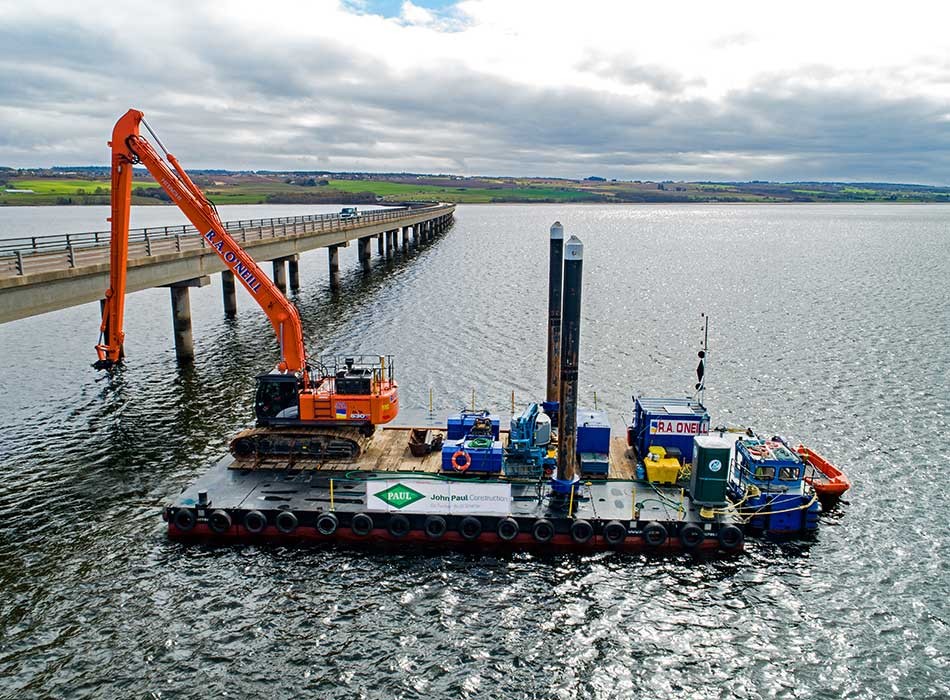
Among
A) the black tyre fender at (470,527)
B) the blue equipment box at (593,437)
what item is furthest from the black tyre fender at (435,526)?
the blue equipment box at (593,437)

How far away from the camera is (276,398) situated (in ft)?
84.0

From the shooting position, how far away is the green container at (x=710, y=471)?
2158 centimetres

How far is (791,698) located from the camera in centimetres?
1609

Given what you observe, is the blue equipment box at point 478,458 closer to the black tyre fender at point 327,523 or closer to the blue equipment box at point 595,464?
the blue equipment box at point 595,464

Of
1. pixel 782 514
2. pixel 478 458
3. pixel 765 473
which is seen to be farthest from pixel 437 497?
pixel 782 514

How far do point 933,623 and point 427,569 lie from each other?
14490 mm

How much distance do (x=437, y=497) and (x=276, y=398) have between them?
25.9 feet

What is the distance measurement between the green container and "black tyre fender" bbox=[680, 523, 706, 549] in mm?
1112

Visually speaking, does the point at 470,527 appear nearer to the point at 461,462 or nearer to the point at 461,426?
the point at 461,462

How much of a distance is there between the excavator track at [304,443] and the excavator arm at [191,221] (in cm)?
346

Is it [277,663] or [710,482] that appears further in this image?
[710,482]

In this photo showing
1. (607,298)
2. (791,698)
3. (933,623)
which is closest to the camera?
(791,698)

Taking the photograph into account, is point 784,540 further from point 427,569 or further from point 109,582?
point 109,582

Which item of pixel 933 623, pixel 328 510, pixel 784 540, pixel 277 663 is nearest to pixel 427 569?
pixel 328 510
